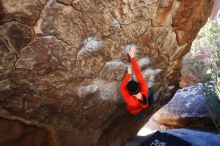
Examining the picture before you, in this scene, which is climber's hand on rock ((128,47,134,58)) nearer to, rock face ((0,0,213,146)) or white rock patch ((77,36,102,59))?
rock face ((0,0,213,146))

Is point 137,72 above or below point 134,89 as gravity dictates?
above

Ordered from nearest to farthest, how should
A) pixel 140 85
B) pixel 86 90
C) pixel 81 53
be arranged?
pixel 81 53
pixel 86 90
pixel 140 85

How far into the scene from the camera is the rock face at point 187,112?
23.1ft

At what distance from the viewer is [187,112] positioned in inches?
285

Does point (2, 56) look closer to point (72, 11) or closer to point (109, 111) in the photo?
point (72, 11)

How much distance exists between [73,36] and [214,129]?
14.6 feet

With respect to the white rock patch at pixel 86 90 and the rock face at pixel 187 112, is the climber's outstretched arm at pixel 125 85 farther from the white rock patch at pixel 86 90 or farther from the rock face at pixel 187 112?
the rock face at pixel 187 112

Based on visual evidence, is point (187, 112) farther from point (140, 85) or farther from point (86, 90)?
point (86, 90)

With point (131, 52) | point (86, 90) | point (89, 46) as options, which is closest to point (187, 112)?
point (131, 52)

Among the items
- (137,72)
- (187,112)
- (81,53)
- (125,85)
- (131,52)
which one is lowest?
(187,112)

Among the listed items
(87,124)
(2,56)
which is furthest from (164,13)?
(2,56)

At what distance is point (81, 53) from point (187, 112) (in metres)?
4.32

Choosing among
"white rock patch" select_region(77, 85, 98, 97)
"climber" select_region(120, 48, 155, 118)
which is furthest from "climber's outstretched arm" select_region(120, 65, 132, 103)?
"white rock patch" select_region(77, 85, 98, 97)

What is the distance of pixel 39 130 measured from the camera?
4.07 metres
